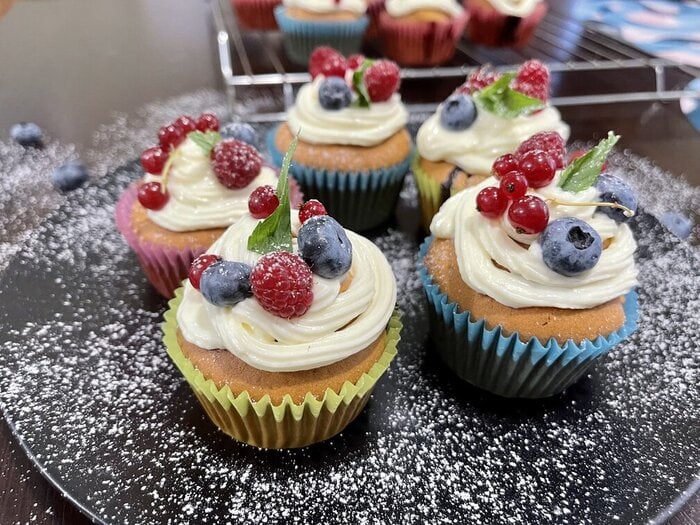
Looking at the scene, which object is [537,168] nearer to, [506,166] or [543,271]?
[506,166]

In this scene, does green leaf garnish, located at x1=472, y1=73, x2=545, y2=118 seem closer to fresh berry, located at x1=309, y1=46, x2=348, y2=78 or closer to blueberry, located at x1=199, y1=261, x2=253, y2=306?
fresh berry, located at x1=309, y1=46, x2=348, y2=78

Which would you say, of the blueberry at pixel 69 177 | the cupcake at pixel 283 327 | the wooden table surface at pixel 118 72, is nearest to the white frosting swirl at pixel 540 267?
the cupcake at pixel 283 327

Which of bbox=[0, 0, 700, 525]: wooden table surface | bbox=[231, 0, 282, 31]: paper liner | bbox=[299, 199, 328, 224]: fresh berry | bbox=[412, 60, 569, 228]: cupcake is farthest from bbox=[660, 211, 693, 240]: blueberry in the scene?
bbox=[231, 0, 282, 31]: paper liner

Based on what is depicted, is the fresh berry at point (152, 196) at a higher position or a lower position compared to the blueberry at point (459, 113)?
lower

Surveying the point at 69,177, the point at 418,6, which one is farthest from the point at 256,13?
the point at 69,177

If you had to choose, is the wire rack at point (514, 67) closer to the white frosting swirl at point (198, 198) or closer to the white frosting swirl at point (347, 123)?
the white frosting swirl at point (347, 123)

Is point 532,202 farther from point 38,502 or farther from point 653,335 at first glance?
point 38,502
